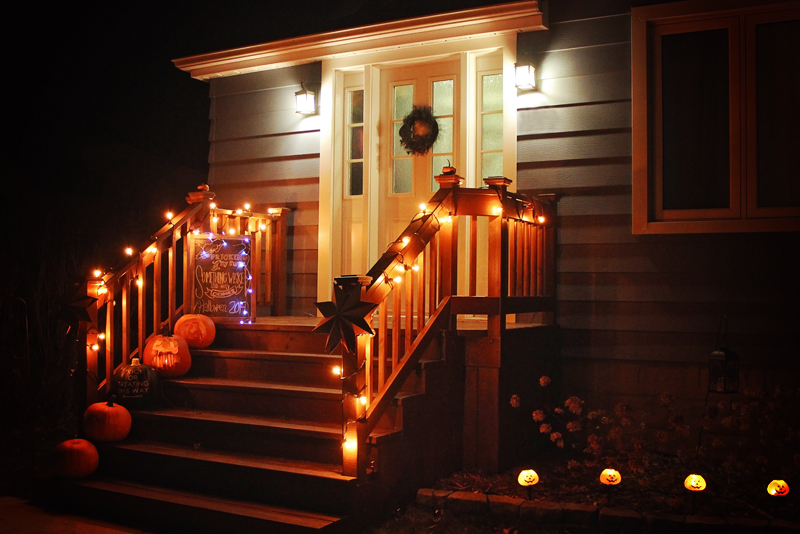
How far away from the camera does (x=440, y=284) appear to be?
490cm

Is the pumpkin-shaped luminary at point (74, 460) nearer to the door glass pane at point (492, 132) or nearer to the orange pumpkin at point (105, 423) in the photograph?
the orange pumpkin at point (105, 423)

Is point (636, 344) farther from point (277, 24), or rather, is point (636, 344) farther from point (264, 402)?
point (277, 24)

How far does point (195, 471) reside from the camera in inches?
173

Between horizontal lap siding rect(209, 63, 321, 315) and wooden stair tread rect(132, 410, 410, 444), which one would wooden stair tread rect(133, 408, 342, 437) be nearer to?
wooden stair tread rect(132, 410, 410, 444)

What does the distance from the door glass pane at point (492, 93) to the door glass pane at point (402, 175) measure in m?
0.80

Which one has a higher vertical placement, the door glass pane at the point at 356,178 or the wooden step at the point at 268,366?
the door glass pane at the point at 356,178

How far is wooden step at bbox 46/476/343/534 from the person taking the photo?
3.82m

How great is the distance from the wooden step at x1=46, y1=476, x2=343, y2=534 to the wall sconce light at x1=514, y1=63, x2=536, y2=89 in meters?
3.48

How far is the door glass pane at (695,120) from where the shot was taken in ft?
16.9

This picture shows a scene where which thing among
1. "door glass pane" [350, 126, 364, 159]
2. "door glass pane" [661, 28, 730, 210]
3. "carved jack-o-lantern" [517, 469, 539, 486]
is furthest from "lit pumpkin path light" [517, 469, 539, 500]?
"door glass pane" [350, 126, 364, 159]

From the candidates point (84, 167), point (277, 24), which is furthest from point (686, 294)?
point (84, 167)

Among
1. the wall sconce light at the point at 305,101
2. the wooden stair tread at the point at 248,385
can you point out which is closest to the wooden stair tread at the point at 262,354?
the wooden stair tread at the point at 248,385

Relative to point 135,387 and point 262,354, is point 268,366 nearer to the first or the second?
point 262,354

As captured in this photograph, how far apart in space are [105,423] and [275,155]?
3026 mm
